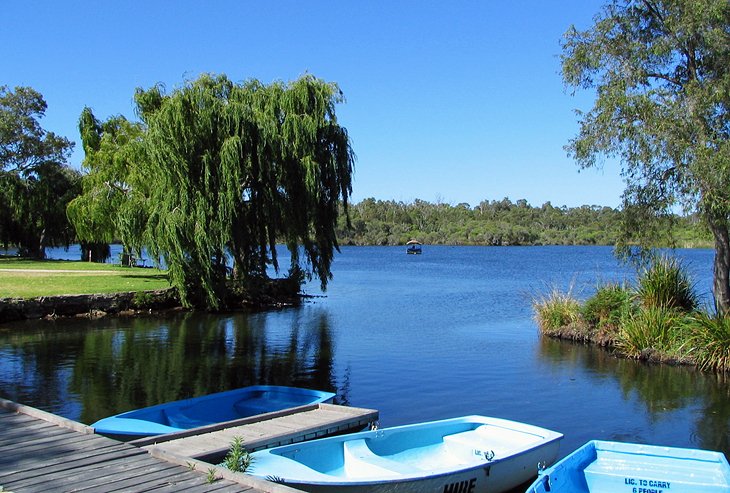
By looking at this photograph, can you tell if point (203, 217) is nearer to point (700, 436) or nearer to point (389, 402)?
point (389, 402)

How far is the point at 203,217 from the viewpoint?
2359cm

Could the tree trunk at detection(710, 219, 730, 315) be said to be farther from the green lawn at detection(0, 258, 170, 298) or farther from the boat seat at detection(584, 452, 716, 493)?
the green lawn at detection(0, 258, 170, 298)

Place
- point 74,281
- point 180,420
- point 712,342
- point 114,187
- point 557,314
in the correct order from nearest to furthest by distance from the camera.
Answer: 1. point 180,420
2. point 712,342
3. point 557,314
4. point 74,281
5. point 114,187

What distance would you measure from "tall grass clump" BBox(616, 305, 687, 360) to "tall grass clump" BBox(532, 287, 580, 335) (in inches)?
108

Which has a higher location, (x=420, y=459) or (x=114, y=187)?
(x=114, y=187)

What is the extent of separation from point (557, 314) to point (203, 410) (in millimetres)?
13084

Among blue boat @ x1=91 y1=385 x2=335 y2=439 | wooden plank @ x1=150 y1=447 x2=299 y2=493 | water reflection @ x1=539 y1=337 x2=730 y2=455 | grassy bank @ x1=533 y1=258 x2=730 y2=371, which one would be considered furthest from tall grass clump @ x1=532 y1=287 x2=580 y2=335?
wooden plank @ x1=150 y1=447 x2=299 y2=493

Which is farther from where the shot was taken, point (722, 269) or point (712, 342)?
point (722, 269)

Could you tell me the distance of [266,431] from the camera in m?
9.03

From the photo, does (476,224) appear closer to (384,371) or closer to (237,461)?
(384,371)

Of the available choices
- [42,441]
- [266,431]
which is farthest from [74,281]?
[42,441]

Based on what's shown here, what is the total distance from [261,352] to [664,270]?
1081 cm

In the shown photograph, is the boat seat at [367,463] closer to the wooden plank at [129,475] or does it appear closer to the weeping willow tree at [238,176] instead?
the wooden plank at [129,475]

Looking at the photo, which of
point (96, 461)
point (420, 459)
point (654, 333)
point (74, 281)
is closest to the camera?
point (96, 461)
